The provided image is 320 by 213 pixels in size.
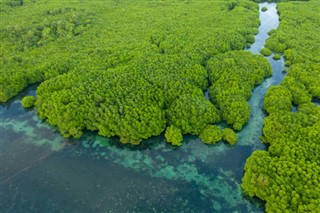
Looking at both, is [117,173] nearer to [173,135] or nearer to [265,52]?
[173,135]

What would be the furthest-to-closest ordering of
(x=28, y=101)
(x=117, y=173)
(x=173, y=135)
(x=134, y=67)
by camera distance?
(x=134, y=67), (x=28, y=101), (x=173, y=135), (x=117, y=173)

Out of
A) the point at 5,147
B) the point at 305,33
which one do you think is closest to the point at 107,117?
the point at 5,147

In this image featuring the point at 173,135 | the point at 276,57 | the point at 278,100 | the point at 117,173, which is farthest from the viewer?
the point at 276,57

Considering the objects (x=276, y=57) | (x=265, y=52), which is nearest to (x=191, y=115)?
(x=276, y=57)

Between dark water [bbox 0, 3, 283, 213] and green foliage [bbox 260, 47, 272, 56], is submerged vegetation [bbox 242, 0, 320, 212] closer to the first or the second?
dark water [bbox 0, 3, 283, 213]

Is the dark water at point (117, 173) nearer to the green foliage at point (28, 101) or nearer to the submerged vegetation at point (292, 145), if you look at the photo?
the submerged vegetation at point (292, 145)

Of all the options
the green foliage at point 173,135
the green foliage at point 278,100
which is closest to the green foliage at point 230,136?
the green foliage at point 173,135
